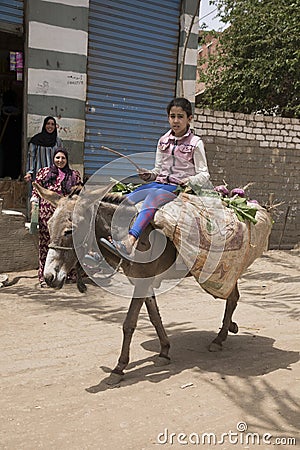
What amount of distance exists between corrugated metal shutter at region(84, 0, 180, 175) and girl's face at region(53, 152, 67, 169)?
5.52 ft

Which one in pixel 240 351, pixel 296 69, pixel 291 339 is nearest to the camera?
pixel 240 351

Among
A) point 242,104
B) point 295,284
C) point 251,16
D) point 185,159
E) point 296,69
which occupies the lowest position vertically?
point 295,284

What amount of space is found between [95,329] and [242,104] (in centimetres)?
1349

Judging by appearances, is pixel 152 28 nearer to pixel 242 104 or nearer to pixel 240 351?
pixel 240 351

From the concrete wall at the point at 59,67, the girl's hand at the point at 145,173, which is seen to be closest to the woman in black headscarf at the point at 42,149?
the concrete wall at the point at 59,67

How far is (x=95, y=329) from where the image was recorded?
17.2 ft

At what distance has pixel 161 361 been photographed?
4.26 metres

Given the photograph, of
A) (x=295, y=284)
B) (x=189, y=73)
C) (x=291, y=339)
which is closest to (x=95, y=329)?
(x=291, y=339)

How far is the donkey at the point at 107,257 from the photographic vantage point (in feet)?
11.8

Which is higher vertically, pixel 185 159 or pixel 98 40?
pixel 98 40

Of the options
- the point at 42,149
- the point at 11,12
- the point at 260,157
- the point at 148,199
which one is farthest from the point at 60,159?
the point at 260,157

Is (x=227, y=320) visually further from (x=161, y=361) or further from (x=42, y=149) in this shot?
(x=42, y=149)

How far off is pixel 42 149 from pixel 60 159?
94cm

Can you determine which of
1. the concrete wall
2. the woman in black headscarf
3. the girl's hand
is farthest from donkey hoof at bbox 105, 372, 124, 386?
the concrete wall
